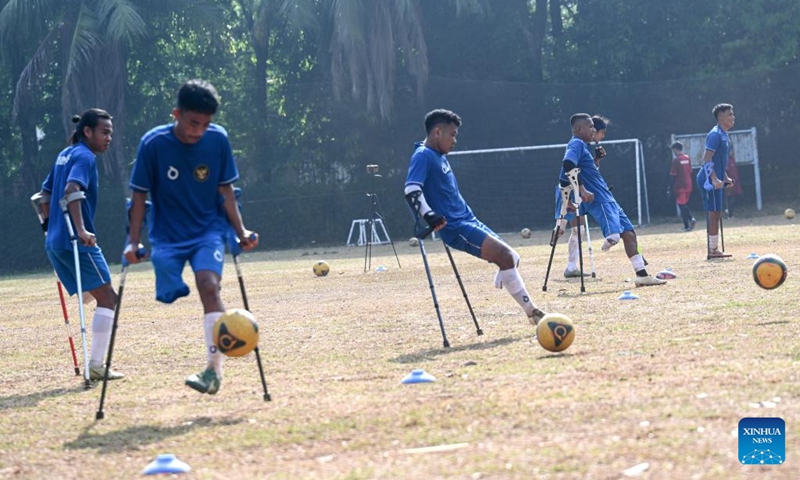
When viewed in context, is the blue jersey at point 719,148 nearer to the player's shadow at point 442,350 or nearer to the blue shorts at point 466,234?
the blue shorts at point 466,234

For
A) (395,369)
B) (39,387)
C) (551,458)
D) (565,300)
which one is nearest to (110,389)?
(39,387)

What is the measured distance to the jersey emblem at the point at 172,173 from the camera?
25.5 feet

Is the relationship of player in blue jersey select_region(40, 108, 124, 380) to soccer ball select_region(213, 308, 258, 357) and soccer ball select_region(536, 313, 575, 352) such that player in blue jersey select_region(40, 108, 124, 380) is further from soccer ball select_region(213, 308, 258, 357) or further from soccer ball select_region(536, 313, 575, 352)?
soccer ball select_region(536, 313, 575, 352)

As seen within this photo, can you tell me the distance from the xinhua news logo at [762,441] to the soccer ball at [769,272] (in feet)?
18.8

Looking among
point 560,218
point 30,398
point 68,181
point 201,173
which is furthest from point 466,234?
point 560,218

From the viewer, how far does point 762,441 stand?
17.4 feet

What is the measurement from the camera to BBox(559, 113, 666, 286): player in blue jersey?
14984mm

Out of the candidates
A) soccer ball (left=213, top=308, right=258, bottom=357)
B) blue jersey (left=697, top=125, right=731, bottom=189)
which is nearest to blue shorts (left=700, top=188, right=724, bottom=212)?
blue jersey (left=697, top=125, right=731, bottom=189)

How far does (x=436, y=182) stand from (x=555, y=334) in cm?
253

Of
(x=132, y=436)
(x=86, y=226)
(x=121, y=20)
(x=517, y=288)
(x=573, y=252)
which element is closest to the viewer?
(x=132, y=436)

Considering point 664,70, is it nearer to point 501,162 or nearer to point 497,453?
point 501,162

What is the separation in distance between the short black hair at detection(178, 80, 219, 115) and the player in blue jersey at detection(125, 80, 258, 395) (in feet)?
0.36

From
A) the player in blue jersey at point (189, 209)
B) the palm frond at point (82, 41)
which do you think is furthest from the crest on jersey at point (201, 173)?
the palm frond at point (82, 41)

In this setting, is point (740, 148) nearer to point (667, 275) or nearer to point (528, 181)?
point (528, 181)
